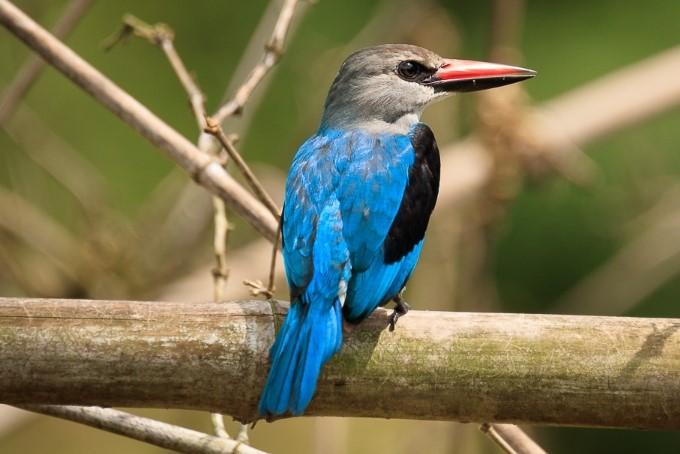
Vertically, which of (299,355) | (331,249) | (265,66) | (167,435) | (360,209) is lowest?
(167,435)

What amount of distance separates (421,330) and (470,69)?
1.04 metres

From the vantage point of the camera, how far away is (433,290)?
3672 millimetres

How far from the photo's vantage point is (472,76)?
2.72 meters

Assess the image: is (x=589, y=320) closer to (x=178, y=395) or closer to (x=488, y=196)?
(x=178, y=395)

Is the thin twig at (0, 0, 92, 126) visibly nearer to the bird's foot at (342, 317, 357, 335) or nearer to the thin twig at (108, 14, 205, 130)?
the thin twig at (108, 14, 205, 130)

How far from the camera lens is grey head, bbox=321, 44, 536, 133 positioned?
2.75 meters

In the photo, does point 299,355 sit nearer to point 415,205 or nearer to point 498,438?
point 498,438

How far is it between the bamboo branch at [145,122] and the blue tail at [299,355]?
1.22ft

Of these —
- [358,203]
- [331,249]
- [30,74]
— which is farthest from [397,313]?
[30,74]

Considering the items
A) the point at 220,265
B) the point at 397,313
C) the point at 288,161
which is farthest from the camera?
the point at 288,161

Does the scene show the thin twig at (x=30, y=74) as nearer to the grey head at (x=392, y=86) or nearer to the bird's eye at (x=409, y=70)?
the grey head at (x=392, y=86)

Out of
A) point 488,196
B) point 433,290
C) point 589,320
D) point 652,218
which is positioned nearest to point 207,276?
point 433,290

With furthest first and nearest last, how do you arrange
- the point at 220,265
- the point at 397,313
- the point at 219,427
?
the point at 220,265 → the point at 219,427 → the point at 397,313

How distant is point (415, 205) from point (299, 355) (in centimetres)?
60
